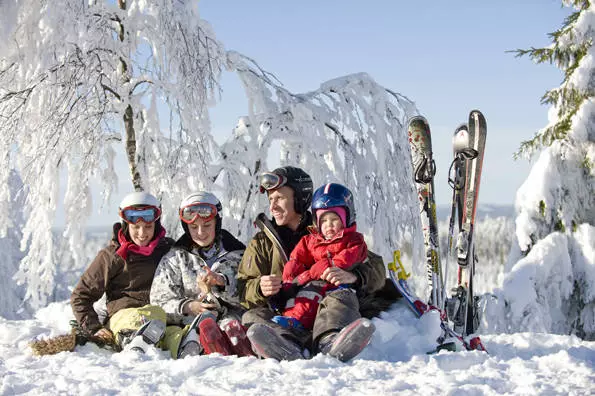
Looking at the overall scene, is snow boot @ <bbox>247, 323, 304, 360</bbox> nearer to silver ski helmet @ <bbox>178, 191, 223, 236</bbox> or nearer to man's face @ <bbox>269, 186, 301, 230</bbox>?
man's face @ <bbox>269, 186, 301, 230</bbox>

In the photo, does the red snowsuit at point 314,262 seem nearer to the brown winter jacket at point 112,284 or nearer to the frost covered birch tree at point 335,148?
the brown winter jacket at point 112,284

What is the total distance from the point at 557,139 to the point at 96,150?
6.98m

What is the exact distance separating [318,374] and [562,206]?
725cm

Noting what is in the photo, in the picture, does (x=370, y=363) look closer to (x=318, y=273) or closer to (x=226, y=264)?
(x=318, y=273)

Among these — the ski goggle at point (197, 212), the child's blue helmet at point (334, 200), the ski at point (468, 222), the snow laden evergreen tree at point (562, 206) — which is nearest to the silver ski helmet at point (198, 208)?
the ski goggle at point (197, 212)

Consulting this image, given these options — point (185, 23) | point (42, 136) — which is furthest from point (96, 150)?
point (185, 23)

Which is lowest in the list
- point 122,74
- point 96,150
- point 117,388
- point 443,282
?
point 117,388

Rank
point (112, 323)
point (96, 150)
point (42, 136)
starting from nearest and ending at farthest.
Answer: point (112, 323), point (42, 136), point (96, 150)

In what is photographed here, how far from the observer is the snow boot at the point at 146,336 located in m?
4.03

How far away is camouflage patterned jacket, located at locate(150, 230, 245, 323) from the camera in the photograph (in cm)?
459

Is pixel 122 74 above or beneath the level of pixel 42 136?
above

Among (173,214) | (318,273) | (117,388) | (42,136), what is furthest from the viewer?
(173,214)

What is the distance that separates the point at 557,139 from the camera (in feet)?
29.5

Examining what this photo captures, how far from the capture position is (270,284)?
3.98m
